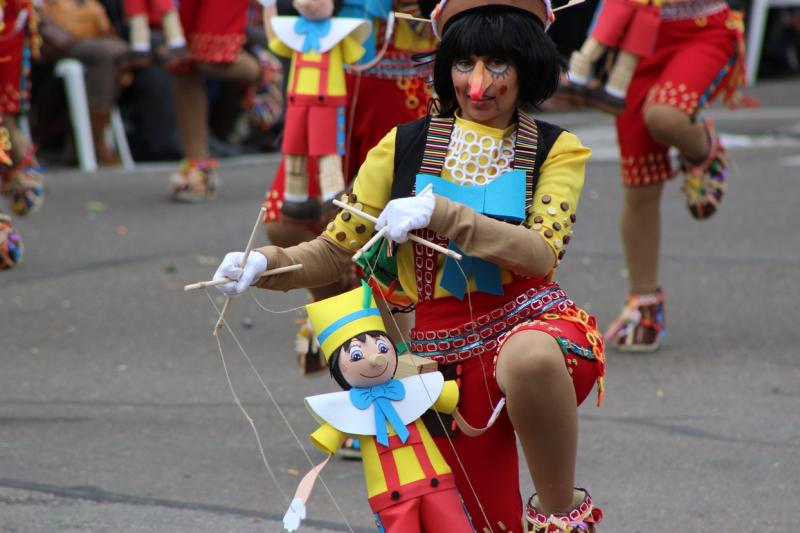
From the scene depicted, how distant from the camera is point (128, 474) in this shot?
14.1ft

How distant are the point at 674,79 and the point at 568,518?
2.68m

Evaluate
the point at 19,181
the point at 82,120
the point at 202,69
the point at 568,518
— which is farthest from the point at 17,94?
the point at 82,120

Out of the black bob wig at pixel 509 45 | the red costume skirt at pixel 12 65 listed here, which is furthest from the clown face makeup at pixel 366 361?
the red costume skirt at pixel 12 65

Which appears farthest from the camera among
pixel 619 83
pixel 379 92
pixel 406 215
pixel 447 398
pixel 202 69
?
pixel 202 69

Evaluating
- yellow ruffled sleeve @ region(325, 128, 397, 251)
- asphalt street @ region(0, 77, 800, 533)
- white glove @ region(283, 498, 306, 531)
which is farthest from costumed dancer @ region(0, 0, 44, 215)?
white glove @ region(283, 498, 306, 531)

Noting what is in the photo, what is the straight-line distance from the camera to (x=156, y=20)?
28.8 ft

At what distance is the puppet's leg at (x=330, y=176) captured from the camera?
410cm

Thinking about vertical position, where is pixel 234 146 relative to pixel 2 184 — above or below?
below

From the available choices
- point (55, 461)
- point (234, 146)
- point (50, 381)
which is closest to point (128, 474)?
point (55, 461)

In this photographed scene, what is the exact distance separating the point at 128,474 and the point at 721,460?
1.91 meters

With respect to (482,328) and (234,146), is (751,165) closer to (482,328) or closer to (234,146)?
(234,146)

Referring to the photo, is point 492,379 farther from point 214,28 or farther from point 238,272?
point 214,28

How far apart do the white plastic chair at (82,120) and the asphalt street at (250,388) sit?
1.85 m

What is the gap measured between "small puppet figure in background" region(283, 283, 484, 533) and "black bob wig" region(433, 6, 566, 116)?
657 mm
